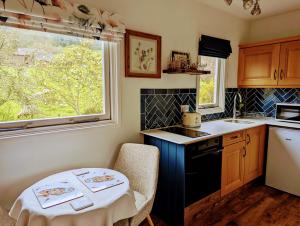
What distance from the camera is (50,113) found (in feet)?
5.85

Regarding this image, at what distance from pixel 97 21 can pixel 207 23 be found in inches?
63.2

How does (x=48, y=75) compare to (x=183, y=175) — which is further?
(x=183, y=175)

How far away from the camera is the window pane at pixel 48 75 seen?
1574 millimetres

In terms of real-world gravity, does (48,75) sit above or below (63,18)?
below

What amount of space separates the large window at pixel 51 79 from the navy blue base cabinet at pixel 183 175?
71 centimetres

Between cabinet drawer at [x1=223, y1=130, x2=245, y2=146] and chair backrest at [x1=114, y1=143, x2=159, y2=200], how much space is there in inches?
34.6

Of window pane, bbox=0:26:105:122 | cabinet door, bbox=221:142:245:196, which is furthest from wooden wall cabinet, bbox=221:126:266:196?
window pane, bbox=0:26:105:122

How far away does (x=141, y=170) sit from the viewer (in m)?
1.86

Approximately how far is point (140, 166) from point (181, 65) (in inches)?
49.0

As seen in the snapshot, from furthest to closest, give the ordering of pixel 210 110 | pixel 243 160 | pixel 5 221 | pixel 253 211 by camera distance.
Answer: pixel 210 110 → pixel 243 160 → pixel 253 211 → pixel 5 221

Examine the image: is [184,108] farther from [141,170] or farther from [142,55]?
[141,170]

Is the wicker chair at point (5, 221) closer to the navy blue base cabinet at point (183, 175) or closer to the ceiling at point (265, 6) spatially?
the navy blue base cabinet at point (183, 175)

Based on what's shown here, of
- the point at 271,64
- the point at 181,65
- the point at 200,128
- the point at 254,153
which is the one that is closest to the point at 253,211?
the point at 254,153

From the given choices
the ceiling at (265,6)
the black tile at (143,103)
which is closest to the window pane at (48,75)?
the black tile at (143,103)
